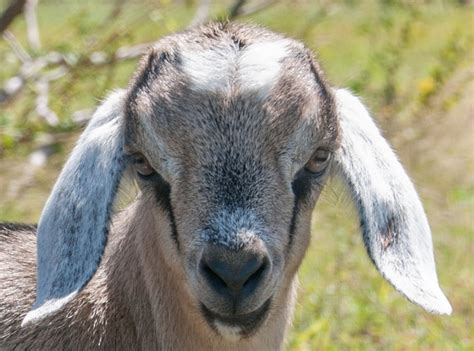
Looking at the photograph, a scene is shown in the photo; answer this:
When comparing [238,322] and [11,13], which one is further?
[11,13]

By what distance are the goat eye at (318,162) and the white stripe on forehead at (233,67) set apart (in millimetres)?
323

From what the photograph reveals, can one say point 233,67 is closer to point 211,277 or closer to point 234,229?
point 234,229

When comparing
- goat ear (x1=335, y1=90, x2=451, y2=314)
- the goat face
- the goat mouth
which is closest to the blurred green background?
goat ear (x1=335, y1=90, x2=451, y2=314)

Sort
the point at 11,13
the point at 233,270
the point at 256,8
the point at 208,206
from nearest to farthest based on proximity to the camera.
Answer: the point at 233,270
the point at 208,206
the point at 11,13
the point at 256,8

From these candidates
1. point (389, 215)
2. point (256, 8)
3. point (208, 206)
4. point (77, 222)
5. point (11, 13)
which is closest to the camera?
point (208, 206)

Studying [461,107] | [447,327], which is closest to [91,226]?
[447,327]

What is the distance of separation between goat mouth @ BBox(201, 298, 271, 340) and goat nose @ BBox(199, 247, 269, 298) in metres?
0.16

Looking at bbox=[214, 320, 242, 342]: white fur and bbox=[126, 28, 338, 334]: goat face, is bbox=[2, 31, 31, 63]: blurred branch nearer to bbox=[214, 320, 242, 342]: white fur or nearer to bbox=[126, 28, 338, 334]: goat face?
bbox=[126, 28, 338, 334]: goat face

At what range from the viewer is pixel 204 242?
409 centimetres

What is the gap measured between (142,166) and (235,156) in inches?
18.9

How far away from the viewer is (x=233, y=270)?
3.98 m

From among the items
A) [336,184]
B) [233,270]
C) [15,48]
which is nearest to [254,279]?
[233,270]

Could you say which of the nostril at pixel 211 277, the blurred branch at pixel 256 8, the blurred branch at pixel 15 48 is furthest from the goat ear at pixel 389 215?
the blurred branch at pixel 256 8

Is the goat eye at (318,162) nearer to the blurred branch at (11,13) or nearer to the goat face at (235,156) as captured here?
the goat face at (235,156)
